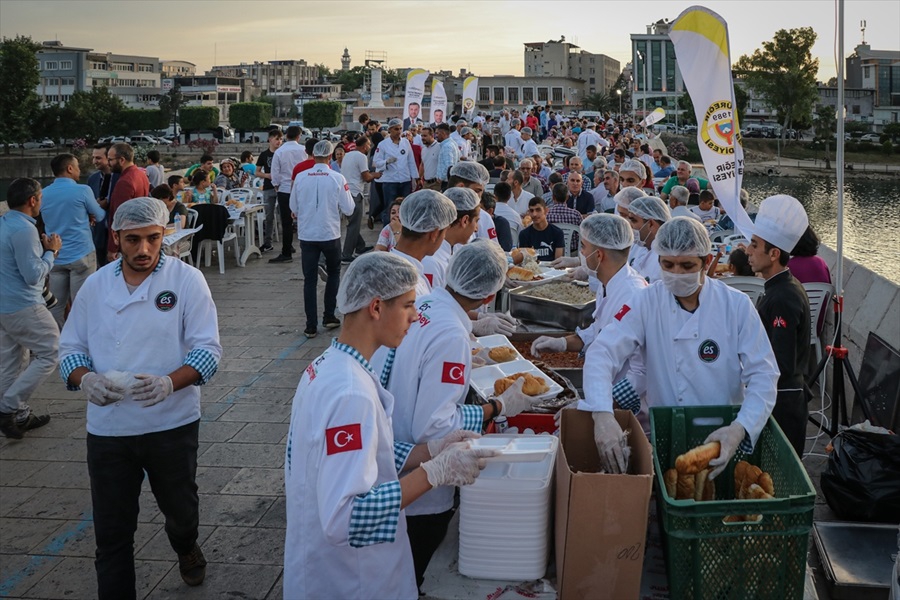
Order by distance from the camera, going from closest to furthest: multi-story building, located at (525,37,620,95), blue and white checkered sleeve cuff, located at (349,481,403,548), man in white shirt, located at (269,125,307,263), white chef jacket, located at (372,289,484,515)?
blue and white checkered sleeve cuff, located at (349,481,403,548) < white chef jacket, located at (372,289,484,515) < man in white shirt, located at (269,125,307,263) < multi-story building, located at (525,37,620,95)

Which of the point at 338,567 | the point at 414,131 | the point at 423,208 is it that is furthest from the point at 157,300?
the point at 414,131

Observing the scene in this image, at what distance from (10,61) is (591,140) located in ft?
170

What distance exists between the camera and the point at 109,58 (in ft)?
386

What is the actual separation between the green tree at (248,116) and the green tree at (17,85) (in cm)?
2226

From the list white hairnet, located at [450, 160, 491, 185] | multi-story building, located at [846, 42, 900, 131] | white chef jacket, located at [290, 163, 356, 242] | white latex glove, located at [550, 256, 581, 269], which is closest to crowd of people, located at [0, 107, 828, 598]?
white hairnet, located at [450, 160, 491, 185]

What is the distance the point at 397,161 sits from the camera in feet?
48.5

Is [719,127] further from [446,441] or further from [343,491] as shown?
[343,491]

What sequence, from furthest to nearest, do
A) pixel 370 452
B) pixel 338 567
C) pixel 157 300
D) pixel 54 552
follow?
pixel 54 552 → pixel 157 300 → pixel 338 567 → pixel 370 452

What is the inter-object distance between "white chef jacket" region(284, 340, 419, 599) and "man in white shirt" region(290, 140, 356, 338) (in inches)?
263

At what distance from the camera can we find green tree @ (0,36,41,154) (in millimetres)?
57281

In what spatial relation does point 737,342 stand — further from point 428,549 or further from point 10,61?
point 10,61

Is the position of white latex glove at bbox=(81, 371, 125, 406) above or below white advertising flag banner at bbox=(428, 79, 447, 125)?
below

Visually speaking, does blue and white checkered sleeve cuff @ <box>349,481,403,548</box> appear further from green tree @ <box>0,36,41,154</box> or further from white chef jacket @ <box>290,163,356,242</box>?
green tree @ <box>0,36,41,154</box>

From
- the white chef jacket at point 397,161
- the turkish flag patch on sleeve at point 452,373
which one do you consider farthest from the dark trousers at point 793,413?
the white chef jacket at point 397,161
